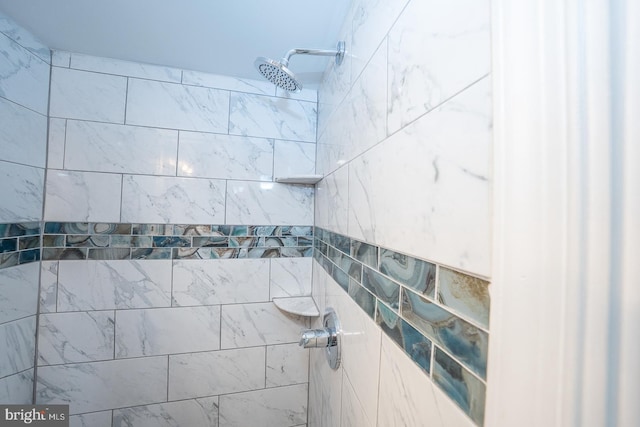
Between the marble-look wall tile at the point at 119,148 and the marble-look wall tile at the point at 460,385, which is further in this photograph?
the marble-look wall tile at the point at 119,148

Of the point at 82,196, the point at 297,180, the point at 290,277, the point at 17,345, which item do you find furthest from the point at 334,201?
the point at 17,345

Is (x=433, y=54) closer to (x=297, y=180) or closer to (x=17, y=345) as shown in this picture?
(x=297, y=180)

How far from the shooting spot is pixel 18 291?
90 cm

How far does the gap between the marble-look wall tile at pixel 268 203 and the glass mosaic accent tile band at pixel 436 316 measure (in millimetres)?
699

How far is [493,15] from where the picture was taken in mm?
237

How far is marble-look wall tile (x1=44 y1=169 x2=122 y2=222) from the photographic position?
0.99 m

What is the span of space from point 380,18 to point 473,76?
15.2 inches

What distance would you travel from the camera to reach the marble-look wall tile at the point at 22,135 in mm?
862

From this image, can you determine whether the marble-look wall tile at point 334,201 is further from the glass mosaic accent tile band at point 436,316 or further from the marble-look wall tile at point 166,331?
the marble-look wall tile at point 166,331

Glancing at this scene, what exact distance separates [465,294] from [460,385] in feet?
0.37

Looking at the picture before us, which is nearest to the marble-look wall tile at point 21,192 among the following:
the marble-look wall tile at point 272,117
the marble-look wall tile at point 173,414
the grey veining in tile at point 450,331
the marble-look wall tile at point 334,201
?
the marble-look wall tile at point 272,117

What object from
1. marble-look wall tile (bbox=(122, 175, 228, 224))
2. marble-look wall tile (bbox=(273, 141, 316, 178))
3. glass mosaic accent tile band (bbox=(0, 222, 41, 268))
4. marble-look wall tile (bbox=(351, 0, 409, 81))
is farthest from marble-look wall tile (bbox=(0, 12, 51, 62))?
marble-look wall tile (bbox=(351, 0, 409, 81))

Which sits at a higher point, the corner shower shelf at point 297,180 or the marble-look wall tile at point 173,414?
the corner shower shelf at point 297,180

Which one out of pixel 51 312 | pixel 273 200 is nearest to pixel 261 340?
pixel 273 200
